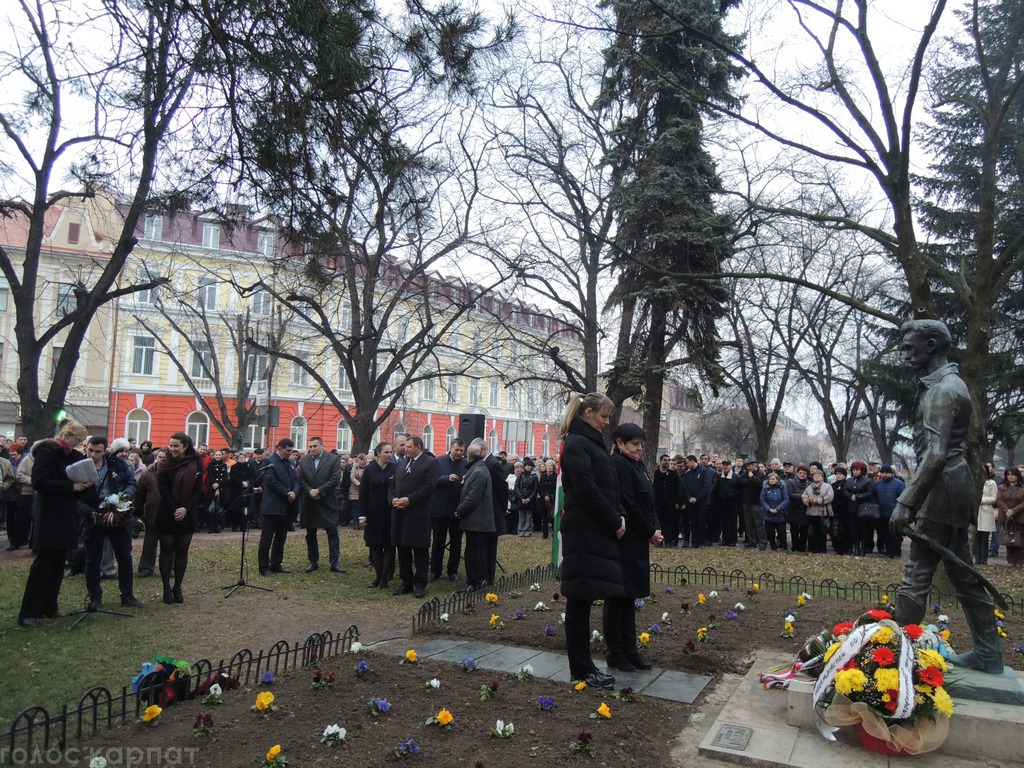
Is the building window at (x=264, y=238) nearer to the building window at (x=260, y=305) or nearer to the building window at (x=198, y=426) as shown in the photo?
the building window at (x=260, y=305)

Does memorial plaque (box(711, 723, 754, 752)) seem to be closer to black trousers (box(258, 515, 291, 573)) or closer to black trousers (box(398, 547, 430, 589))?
black trousers (box(398, 547, 430, 589))

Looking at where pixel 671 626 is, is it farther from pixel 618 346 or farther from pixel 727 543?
pixel 618 346

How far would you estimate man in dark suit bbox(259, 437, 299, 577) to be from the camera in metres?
10.7

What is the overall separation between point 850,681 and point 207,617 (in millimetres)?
6373

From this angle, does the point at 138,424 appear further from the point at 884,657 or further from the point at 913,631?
the point at 884,657

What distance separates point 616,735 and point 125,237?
1158 centimetres

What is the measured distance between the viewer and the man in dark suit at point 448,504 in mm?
10539

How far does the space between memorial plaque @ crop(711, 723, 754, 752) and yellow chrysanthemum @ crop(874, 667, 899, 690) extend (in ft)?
2.57

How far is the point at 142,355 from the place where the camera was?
1581 inches

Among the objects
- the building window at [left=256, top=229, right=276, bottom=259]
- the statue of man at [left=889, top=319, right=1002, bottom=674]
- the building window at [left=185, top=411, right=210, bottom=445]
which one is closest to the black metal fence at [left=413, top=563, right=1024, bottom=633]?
the statue of man at [left=889, top=319, right=1002, bottom=674]

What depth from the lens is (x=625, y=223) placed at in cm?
1891

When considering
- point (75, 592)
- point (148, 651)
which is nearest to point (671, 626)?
point (148, 651)

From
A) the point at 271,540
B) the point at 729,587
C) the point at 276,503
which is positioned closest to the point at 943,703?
the point at 729,587

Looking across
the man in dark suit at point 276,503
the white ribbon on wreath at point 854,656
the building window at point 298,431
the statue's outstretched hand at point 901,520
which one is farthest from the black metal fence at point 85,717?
the building window at point 298,431
